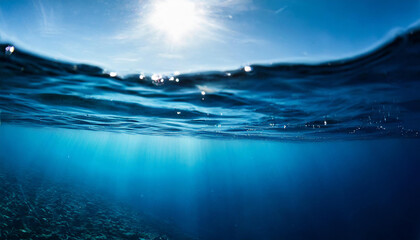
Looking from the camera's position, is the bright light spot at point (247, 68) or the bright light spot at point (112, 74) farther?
the bright light spot at point (112, 74)

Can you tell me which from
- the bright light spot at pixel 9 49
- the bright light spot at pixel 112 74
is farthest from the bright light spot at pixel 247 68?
the bright light spot at pixel 9 49

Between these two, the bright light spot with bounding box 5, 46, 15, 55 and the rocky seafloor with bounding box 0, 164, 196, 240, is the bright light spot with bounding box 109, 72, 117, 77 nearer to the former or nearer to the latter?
the bright light spot with bounding box 5, 46, 15, 55

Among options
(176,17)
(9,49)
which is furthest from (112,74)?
(176,17)

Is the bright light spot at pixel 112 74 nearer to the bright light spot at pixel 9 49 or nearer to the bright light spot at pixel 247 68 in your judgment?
the bright light spot at pixel 9 49

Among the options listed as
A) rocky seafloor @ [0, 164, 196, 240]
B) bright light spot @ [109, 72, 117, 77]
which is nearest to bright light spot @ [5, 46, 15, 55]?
bright light spot @ [109, 72, 117, 77]

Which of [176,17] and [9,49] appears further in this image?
[9,49]

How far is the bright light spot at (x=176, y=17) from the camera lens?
431 centimetres

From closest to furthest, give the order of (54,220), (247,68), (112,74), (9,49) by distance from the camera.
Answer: (9,49) < (247,68) < (112,74) < (54,220)

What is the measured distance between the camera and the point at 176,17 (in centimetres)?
456

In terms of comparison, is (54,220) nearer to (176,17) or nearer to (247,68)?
(247,68)

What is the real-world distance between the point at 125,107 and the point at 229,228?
22.7 m

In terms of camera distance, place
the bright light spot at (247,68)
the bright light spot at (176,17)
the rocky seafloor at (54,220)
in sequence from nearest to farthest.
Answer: the bright light spot at (176,17), the bright light spot at (247,68), the rocky seafloor at (54,220)

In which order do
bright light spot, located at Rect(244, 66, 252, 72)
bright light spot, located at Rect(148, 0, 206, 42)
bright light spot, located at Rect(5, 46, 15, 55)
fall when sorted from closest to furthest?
bright light spot, located at Rect(148, 0, 206, 42) < bright light spot, located at Rect(5, 46, 15, 55) < bright light spot, located at Rect(244, 66, 252, 72)

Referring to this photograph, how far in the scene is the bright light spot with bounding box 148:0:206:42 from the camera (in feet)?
14.1
